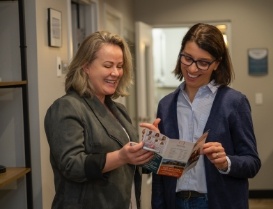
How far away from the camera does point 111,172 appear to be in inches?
64.9

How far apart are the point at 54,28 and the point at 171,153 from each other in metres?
1.38

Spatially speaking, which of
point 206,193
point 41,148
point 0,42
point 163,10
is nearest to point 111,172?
point 206,193

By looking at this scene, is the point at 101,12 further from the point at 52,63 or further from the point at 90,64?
the point at 90,64

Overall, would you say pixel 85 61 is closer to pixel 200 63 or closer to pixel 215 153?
pixel 200 63

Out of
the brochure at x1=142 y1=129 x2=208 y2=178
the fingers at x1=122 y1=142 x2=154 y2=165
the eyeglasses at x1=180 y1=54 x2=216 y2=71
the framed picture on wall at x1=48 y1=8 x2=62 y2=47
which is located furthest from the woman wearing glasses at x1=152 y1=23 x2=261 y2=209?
the framed picture on wall at x1=48 y1=8 x2=62 y2=47

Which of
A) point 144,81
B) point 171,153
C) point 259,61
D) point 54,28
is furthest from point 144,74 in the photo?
point 171,153

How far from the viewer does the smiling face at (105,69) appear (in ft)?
5.48

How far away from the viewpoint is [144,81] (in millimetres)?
4520

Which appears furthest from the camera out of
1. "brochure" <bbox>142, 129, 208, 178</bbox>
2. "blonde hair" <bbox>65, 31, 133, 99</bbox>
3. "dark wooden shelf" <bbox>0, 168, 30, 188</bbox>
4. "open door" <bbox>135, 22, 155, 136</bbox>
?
"open door" <bbox>135, 22, 155, 136</bbox>

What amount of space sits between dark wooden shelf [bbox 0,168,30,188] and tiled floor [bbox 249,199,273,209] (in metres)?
3.19

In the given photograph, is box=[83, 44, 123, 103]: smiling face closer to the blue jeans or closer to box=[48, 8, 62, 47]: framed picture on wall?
the blue jeans

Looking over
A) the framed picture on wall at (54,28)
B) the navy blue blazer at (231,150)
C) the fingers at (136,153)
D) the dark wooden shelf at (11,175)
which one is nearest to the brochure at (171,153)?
the fingers at (136,153)

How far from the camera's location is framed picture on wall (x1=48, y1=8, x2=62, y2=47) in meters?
2.54

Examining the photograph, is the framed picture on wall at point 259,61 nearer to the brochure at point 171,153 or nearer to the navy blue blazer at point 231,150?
the navy blue blazer at point 231,150
